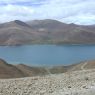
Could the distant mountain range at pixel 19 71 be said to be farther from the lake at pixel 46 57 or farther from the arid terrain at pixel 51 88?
the lake at pixel 46 57

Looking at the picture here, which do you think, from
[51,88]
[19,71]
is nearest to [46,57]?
[19,71]

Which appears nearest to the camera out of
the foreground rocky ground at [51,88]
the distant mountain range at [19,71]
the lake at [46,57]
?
the foreground rocky ground at [51,88]

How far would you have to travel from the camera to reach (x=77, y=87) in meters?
9.30

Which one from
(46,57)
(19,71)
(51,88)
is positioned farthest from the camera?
(46,57)

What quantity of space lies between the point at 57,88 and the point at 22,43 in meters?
191

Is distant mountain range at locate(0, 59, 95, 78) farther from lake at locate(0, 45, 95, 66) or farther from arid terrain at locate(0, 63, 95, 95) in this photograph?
lake at locate(0, 45, 95, 66)


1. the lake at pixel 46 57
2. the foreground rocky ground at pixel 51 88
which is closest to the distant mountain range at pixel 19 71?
the foreground rocky ground at pixel 51 88

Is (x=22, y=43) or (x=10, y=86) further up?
(x=22, y=43)

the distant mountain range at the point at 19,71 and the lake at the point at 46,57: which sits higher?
the lake at the point at 46,57

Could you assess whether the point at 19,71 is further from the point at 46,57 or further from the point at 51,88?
the point at 46,57

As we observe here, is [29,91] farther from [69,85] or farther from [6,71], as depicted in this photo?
[6,71]

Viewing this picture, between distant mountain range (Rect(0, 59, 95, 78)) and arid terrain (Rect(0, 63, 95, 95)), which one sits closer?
arid terrain (Rect(0, 63, 95, 95))

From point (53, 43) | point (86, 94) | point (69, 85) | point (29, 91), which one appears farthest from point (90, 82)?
point (53, 43)

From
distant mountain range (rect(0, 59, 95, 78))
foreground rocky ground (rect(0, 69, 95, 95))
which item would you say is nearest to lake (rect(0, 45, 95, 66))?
distant mountain range (rect(0, 59, 95, 78))
